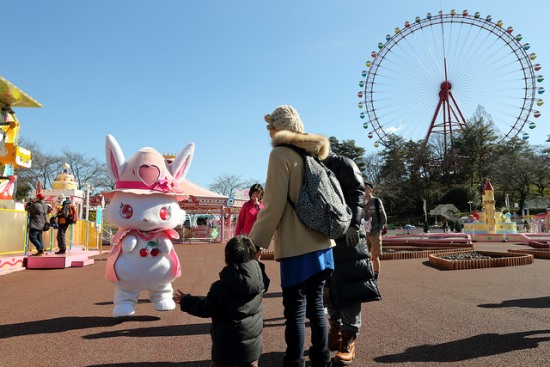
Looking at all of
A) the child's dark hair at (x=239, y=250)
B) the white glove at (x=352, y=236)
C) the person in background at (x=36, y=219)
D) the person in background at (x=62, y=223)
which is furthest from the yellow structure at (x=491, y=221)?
the child's dark hair at (x=239, y=250)

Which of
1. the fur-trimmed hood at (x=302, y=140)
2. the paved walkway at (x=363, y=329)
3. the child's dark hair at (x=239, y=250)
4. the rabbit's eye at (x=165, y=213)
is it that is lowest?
the paved walkway at (x=363, y=329)

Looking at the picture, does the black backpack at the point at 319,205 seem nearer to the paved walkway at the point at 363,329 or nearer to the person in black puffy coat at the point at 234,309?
the person in black puffy coat at the point at 234,309

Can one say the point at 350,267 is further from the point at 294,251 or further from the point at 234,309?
the point at 234,309

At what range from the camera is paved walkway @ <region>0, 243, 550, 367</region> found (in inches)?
106

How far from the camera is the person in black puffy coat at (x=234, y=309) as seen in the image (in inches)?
85.9

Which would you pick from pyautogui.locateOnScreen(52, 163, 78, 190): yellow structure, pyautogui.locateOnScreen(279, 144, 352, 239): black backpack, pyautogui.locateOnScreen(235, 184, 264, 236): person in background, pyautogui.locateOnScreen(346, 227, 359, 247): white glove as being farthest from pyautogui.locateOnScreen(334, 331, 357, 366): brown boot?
pyautogui.locateOnScreen(52, 163, 78, 190): yellow structure

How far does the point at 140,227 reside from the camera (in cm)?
396

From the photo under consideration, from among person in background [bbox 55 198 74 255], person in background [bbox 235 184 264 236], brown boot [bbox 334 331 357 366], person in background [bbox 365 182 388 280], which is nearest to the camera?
brown boot [bbox 334 331 357 366]

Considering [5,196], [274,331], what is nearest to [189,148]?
[274,331]

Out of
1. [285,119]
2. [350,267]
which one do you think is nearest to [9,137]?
[285,119]

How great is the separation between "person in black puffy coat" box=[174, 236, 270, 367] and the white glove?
70 cm

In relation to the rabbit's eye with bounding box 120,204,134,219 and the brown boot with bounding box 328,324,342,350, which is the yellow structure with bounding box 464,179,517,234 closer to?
the brown boot with bounding box 328,324,342,350

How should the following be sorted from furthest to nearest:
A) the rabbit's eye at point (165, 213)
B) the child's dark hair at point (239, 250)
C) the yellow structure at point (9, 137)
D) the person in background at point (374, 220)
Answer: the yellow structure at point (9, 137) → the person in background at point (374, 220) → the rabbit's eye at point (165, 213) → the child's dark hair at point (239, 250)

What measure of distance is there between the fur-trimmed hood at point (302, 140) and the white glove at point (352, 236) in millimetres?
582
